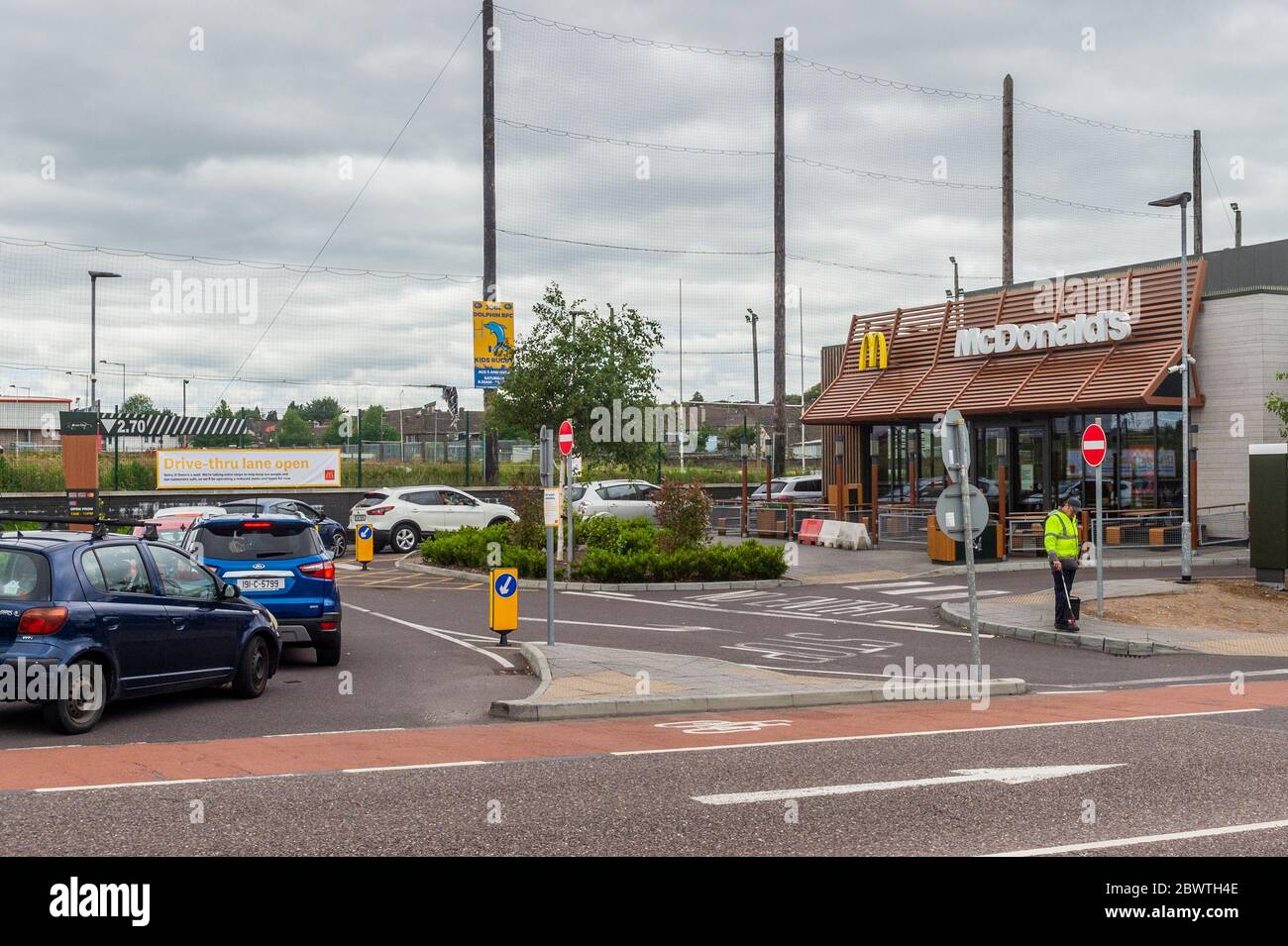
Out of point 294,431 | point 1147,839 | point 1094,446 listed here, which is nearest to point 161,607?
point 1147,839

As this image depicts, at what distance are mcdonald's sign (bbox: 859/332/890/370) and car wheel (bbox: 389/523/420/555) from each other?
14701 millimetres

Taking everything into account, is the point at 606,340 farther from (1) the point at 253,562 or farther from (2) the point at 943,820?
(2) the point at 943,820

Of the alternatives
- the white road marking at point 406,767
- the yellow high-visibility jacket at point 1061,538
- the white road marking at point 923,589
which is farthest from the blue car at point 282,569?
the white road marking at point 923,589

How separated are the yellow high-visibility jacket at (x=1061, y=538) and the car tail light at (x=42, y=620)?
13325mm

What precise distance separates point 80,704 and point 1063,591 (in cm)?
1308

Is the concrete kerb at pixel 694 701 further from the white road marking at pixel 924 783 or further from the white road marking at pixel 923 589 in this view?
the white road marking at pixel 923 589

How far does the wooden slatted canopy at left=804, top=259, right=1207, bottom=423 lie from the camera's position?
99.9ft

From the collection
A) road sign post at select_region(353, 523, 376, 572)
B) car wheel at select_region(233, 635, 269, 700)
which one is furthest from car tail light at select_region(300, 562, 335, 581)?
road sign post at select_region(353, 523, 376, 572)

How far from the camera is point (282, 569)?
13.9 m

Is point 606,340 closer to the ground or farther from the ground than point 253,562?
farther from the ground

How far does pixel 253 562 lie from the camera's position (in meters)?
13.9

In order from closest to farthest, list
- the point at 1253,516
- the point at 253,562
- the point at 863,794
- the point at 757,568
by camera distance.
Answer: the point at 863,794 → the point at 253,562 → the point at 1253,516 → the point at 757,568
